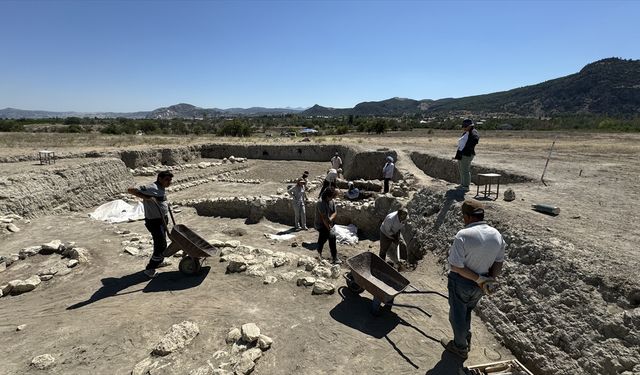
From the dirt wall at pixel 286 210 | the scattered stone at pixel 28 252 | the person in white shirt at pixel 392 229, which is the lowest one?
the dirt wall at pixel 286 210

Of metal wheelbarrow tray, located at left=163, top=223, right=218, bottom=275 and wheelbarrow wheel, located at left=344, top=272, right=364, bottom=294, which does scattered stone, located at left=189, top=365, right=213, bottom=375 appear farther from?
wheelbarrow wheel, located at left=344, top=272, right=364, bottom=294

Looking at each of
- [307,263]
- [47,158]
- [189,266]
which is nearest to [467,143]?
[307,263]

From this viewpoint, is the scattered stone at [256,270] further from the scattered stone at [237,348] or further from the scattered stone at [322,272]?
the scattered stone at [237,348]

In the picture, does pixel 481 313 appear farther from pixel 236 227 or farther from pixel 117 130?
pixel 117 130

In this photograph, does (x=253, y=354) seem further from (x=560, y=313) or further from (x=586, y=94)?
(x=586, y=94)

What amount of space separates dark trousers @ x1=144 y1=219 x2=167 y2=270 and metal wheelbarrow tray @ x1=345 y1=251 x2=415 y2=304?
3825 mm

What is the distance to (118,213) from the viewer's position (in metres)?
12.3

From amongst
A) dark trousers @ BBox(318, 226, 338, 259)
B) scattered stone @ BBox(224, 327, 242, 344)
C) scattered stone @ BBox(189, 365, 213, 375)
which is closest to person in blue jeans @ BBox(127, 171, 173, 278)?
scattered stone @ BBox(224, 327, 242, 344)

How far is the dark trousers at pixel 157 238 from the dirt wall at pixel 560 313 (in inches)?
241

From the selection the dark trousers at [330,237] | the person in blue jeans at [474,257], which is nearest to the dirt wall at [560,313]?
the person in blue jeans at [474,257]

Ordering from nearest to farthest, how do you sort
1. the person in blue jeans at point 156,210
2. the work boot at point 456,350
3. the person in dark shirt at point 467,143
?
the work boot at point 456,350, the person in blue jeans at point 156,210, the person in dark shirt at point 467,143

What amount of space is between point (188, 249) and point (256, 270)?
56.8 inches

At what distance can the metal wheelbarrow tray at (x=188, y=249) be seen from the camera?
675 centimetres

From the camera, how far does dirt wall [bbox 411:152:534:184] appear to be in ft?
40.9
